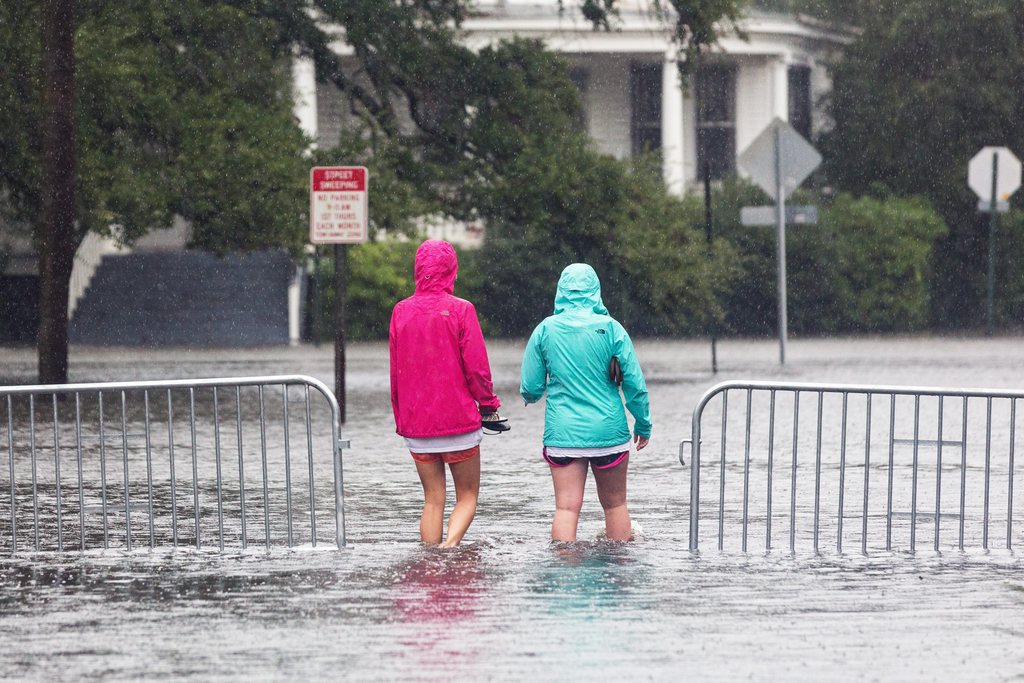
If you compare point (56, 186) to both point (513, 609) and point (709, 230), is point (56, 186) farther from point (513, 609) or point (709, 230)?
point (513, 609)

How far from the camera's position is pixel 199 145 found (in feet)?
74.5

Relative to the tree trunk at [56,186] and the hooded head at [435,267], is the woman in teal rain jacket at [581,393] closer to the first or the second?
the hooded head at [435,267]

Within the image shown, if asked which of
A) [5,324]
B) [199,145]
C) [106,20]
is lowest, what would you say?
[5,324]

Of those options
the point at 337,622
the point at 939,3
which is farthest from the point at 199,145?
the point at 939,3

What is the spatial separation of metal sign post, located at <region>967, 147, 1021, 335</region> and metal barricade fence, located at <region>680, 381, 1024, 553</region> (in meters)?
17.3

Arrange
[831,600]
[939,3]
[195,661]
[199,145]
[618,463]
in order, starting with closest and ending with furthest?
[195,661], [831,600], [618,463], [199,145], [939,3]

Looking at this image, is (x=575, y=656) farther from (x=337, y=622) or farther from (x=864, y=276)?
(x=864, y=276)

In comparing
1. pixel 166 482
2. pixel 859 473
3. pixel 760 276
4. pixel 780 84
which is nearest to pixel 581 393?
pixel 166 482

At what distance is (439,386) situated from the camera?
371 inches

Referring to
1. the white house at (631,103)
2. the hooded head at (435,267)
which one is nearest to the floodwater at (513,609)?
the hooded head at (435,267)

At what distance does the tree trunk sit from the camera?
797 inches

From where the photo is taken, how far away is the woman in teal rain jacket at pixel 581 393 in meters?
9.31

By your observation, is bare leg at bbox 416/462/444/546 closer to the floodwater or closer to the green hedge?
the floodwater

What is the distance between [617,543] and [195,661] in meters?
3.12
